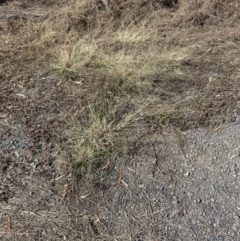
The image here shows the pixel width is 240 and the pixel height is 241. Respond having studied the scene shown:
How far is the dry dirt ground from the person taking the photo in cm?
249

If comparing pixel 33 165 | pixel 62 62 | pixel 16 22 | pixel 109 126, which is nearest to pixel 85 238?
pixel 33 165

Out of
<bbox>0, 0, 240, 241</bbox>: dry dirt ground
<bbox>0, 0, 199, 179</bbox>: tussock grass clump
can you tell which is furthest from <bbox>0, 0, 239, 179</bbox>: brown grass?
<bbox>0, 0, 240, 241</bbox>: dry dirt ground

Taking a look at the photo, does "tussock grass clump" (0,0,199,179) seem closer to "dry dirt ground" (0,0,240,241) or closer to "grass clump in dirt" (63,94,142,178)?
"grass clump in dirt" (63,94,142,178)

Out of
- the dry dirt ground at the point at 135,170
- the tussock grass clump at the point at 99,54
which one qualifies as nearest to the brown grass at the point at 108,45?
the tussock grass clump at the point at 99,54

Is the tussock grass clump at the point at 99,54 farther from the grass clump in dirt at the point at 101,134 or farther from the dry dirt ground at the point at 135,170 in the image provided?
the dry dirt ground at the point at 135,170

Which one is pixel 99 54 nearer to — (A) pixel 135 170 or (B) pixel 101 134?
(B) pixel 101 134

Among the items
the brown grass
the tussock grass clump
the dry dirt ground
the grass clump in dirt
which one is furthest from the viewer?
the brown grass

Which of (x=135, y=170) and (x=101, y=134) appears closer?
(x=135, y=170)

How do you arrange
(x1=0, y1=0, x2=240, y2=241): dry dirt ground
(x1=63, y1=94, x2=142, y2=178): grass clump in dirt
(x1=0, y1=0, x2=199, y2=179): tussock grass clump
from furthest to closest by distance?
(x1=0, y1=0, x2=199, y2=179): tussock grass clump → (x1=63, y1=94, x2=142, y2=178): grass clump in dirt → (x1=0, y1=0, x2=240, y2=241): dry dirt ground

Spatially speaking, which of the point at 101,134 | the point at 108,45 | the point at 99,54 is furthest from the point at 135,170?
the point at 108,45

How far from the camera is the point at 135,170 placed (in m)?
2.87

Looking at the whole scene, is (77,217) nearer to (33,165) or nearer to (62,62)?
(33,165)

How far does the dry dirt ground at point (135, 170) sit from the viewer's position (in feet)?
8.16

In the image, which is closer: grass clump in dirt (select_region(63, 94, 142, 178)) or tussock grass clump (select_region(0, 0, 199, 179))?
grass clump in dirt (select_region(63, 94, 142, 178))
